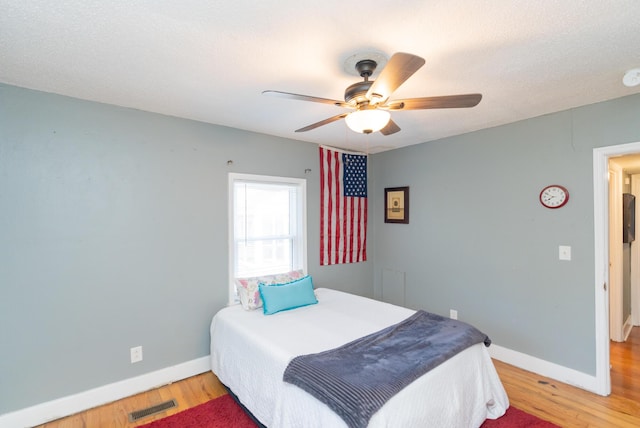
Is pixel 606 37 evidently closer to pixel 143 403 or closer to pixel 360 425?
pixel 360 425

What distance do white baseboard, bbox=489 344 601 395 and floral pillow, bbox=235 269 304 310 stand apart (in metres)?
2.30

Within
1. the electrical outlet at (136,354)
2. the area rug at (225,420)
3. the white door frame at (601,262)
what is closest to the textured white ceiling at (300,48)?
the white door frame at (601,262)

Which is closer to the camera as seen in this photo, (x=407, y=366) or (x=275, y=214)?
(x=407, y=366)

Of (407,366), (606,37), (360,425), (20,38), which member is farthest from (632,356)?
(20,38)

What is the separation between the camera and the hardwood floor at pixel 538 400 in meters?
2.30

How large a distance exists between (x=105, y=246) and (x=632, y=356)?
5.34 metres

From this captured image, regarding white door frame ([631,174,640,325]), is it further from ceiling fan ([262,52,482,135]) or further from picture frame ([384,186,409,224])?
ceiling fan ([262,52,482,135])

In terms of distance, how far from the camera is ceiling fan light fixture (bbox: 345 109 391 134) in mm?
1753

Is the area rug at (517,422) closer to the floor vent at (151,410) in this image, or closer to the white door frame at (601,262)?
the white door frame at (601,262)

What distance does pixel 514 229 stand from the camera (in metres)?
3.16

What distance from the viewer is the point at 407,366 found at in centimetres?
184

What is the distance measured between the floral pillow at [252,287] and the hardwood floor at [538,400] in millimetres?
759

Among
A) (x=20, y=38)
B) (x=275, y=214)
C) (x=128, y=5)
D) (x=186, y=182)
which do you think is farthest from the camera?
(x=275, y=214)

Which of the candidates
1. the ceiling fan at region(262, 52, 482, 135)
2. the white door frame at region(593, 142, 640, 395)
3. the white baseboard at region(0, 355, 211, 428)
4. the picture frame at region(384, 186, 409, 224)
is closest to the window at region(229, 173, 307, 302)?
the white baseboard at region(0, 355, 211, 428)
